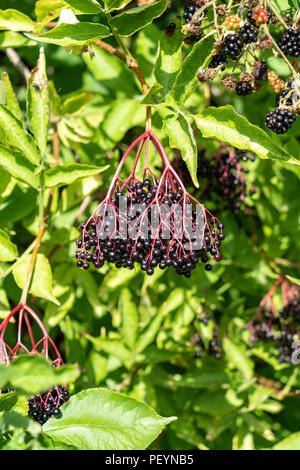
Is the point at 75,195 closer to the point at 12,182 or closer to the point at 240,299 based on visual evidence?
the point at 12,182

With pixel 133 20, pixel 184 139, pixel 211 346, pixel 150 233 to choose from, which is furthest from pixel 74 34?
pixel 211 346

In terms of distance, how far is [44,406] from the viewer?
1.98 meters

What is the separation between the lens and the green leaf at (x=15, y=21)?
2.49 meters

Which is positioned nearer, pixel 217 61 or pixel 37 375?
pixel 37 375

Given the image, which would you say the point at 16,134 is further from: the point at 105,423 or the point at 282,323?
the point at 282,323

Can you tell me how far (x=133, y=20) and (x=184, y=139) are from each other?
52 cm

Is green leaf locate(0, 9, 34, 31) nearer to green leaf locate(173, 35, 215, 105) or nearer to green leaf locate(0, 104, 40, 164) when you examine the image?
green leaf locate(0, 104, 40, 164)

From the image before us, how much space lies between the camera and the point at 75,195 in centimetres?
282

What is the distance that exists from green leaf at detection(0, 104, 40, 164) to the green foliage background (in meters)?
0.03

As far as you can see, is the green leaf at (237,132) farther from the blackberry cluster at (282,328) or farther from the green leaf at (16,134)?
the blackberry cluster at (282,328)

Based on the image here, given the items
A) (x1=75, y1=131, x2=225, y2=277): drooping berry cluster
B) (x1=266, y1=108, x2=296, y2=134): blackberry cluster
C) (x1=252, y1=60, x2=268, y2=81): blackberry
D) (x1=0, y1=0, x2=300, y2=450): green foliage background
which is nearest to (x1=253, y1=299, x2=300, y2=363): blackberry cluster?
(x1=0, y1=0, x2=300, y2=450): green foliage background

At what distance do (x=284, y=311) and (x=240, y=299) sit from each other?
44 centimetres

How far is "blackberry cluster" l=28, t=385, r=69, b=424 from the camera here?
195 centimetres

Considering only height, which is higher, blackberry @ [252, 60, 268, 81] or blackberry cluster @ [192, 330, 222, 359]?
blackberry @ [252, 60, 268, 81]
